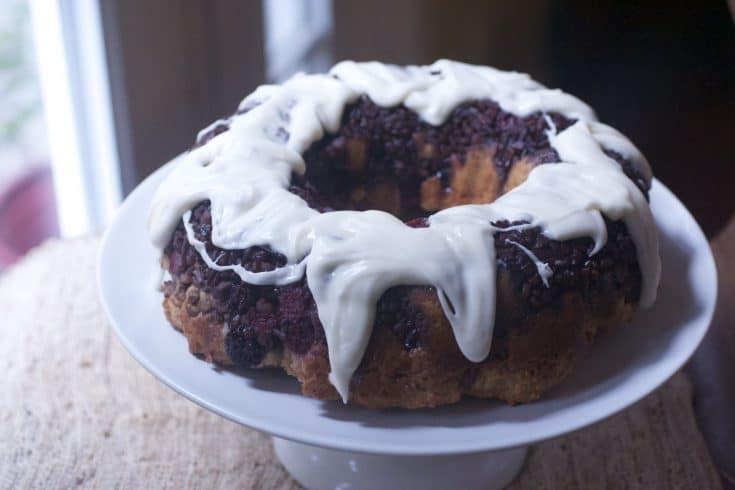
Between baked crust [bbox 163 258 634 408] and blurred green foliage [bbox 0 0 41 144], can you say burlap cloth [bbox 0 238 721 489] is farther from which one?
blurred green foliage [bbox 0 0 41 144]

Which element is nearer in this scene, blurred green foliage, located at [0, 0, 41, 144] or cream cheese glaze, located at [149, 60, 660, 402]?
cream cheese glaze, located at [149, 60, 660, 402]

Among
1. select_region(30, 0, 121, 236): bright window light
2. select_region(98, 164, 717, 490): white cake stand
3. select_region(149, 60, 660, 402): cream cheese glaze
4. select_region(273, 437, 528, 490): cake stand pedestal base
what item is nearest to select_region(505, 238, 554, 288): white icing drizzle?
select_region(149, 60, 660, 402): cream cheese glaze

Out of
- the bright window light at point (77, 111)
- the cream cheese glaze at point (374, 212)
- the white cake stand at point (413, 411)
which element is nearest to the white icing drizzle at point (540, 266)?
the cream cheese glaze at point (374, 212)

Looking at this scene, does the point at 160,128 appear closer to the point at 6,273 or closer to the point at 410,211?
the point at 6,273

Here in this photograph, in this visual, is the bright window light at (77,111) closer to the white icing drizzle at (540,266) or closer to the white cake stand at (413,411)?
the white cake stand at (413,411)

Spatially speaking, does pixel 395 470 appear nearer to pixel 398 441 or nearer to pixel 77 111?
pixel 398 441

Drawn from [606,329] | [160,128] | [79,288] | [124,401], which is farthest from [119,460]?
[160,128]
